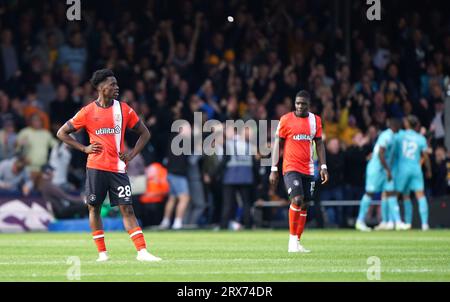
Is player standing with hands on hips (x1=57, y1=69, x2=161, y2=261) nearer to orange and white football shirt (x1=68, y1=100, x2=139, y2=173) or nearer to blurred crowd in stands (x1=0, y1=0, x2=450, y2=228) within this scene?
orange and white football shirt (x1=68, y1=100, x2=139, y2=173)

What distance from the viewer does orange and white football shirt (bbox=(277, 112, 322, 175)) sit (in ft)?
62.7

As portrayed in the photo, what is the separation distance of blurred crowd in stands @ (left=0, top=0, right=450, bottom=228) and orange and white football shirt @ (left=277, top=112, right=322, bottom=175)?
10011 millimetres

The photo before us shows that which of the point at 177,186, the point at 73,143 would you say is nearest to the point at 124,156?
the point at 73,143

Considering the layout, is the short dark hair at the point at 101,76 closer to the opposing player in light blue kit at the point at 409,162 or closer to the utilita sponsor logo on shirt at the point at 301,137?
the utilita sponsor logo on shirt at the point at 301,137

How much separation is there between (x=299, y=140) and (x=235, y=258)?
2.78m

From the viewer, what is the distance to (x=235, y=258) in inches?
675

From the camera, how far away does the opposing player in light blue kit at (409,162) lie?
93.9ft

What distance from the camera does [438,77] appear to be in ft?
113

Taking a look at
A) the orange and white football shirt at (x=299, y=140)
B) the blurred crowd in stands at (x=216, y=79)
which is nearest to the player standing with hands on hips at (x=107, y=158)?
the orange and white football shirt at (x=299, y=140)

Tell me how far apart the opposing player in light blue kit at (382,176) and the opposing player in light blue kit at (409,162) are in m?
0.21

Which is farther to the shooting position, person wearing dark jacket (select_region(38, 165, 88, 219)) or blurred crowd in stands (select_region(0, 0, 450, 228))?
blurred crowd in stands (select_region(0, 0, 450, 228))

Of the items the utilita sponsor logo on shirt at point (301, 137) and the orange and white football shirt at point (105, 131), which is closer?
the orange and white football shirt at point (105, 131)

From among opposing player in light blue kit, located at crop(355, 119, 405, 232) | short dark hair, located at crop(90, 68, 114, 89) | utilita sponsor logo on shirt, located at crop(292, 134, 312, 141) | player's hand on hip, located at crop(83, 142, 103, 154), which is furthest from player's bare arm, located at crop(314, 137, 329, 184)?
opposing player in light blue kit, located at crop(355, 119, 405, 232)

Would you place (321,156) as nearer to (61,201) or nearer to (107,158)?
(107,158)
